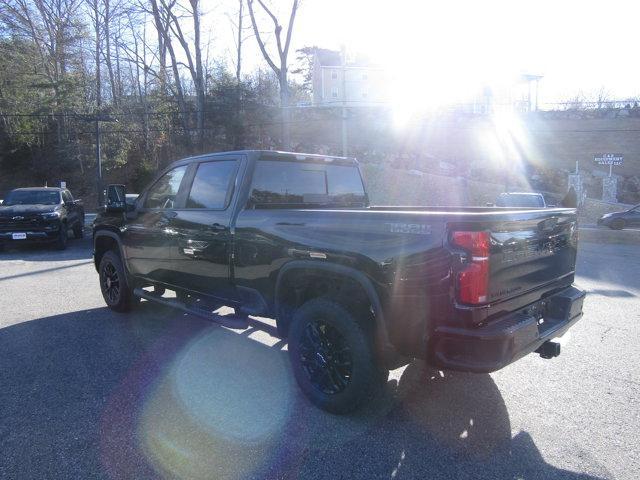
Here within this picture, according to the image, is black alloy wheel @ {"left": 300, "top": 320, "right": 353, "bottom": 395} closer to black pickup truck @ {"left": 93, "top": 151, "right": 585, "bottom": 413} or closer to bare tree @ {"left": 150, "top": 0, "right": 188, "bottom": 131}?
black pickup truck @ {"left": 93, "top": 151, "right": 585, "bottom": 413}

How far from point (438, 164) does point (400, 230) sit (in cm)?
3008

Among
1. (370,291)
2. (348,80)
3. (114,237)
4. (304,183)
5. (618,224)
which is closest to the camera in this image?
(370,291)

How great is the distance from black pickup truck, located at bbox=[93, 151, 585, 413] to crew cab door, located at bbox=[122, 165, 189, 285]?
3cm

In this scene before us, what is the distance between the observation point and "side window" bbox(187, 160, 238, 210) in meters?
4.63

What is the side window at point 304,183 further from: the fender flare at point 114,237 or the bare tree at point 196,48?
the bare tree at point 196,48

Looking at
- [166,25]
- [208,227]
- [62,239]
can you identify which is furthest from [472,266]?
[166,25]

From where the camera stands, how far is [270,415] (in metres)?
3.62

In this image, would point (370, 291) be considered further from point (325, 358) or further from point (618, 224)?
point (618, 224)

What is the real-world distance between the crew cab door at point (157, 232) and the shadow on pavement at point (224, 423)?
0.93m

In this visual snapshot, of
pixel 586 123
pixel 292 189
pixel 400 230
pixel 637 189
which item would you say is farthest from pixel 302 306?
pixel 586 123

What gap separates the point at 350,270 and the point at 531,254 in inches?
49.7

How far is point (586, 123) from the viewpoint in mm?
37406

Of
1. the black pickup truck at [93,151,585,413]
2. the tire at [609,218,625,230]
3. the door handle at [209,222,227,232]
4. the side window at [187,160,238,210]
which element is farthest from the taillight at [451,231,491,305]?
the tire at [609,218,625,230]

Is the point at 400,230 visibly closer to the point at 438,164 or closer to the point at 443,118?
the point at 438,164
